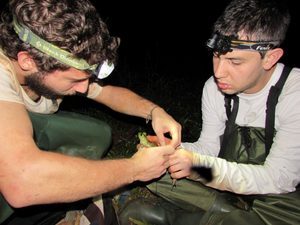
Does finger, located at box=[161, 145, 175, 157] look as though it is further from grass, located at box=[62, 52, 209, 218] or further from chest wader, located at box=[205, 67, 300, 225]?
grass, located at box=[62, 52, 209, 218]

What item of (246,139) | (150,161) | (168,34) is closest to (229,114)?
(246,139)

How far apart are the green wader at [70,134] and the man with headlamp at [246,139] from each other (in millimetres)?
867

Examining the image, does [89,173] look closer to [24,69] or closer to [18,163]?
[18,163]

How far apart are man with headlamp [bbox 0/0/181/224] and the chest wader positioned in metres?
0.71

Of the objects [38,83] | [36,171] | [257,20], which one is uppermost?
[257,20]

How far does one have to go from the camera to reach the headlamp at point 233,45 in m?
2.08

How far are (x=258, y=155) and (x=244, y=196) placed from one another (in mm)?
539

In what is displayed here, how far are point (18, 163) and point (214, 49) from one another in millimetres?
1920

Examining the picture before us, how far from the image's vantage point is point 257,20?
6.77 ft

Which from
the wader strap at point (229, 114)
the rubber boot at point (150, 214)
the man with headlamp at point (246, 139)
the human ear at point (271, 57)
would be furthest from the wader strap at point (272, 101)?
the rubber boot at point (150, 214)

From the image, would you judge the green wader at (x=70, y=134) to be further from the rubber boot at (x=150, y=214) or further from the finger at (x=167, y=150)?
the finger at (x=167, y=150)

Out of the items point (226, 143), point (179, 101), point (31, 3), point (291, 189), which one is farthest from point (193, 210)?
point (179, 101)

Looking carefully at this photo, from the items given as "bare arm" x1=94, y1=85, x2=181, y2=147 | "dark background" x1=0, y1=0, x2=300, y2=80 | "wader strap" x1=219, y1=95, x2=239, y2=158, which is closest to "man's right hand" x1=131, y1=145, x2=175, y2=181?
"bare arm" x1=94, y1=85, x2=181, y2=147

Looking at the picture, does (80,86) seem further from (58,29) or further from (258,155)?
(258,155)
